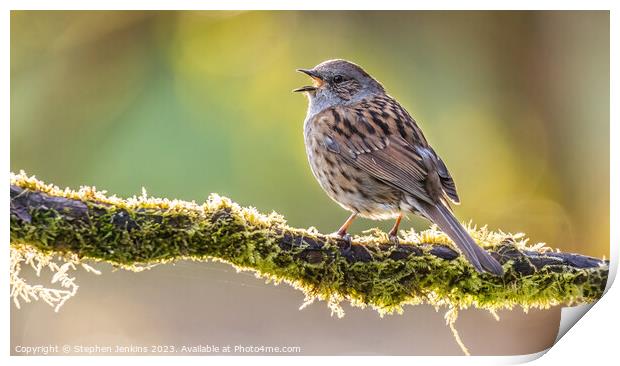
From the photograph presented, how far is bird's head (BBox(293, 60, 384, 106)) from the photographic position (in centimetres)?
359

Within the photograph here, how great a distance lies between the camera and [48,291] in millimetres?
3004

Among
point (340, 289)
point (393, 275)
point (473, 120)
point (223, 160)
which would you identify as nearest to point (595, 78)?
point (473, 120)

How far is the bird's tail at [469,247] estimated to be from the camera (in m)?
2.88

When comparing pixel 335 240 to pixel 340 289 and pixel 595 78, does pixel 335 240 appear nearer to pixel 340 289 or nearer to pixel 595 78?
pixel 340 289

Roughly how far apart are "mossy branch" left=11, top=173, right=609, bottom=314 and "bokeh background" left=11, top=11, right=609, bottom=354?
141 millimetres

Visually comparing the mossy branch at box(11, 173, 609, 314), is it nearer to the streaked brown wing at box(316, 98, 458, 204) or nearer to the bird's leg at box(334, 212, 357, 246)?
the bird's leg at box(334, 212, 357, 246)

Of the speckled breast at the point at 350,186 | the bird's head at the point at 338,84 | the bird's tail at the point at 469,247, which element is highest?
the bird's head at the point at 338,84

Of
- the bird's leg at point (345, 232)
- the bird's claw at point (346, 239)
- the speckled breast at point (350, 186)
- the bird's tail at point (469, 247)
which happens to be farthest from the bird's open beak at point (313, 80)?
the bird's tail at point (469, 247)

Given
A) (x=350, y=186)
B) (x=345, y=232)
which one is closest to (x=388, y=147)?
(x=350, y=186)

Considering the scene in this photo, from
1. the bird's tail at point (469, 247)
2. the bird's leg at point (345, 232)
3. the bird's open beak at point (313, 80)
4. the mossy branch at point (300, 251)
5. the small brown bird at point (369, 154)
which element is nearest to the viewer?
the mossy branch at point (300, 251)

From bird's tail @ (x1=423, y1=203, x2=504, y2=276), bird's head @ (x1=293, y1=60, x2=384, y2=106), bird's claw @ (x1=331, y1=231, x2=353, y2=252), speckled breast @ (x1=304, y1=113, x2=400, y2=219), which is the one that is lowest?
bird's tail @ (x1=423, y1=203, x2=504, y2=276)

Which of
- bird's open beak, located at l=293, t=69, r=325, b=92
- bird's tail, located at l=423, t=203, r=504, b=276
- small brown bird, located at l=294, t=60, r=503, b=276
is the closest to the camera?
bird's tail, located at l=423, t=203, r=504, b=276

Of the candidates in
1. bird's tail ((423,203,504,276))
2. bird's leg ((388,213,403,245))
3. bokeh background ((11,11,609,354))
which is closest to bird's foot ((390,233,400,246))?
bird's leg ((388,213,403,245))

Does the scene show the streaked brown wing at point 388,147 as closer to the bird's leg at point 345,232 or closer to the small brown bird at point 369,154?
the small brown bird at point 369,154
